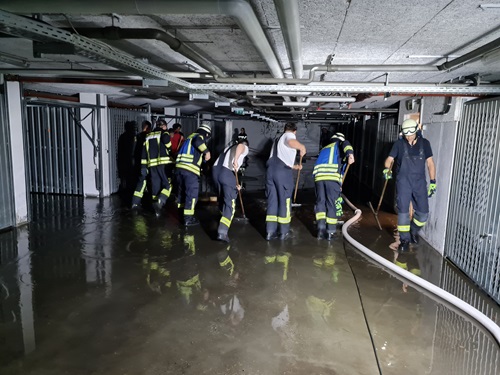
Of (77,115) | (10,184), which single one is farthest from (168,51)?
(77,115)

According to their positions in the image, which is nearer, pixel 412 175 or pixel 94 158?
pixel 412 175

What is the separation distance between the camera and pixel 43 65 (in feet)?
16.1

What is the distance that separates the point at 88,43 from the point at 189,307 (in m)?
2.41

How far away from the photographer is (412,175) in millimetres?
4902

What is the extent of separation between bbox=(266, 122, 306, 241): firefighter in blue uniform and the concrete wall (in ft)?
6.51

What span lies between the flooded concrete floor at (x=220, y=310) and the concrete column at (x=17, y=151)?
654 mm

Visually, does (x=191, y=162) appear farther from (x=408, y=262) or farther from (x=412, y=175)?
(x=408, y=262)

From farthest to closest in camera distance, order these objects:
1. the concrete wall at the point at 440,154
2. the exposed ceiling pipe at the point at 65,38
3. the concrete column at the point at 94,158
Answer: the concrete column at the point at 94,158 < the concrete wall at the point at 440,154 < the exposed ceiling pipe at the point at 65,38

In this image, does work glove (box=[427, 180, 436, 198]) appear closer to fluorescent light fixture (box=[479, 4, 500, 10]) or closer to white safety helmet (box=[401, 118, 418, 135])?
white safety helmet (box=[401, 118, 418, 135])

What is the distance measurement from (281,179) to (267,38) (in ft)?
7.93

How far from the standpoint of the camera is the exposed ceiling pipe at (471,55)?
2854 mm

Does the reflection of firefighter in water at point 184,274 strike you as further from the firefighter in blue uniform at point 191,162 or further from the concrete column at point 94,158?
the concrete column at point 94,158

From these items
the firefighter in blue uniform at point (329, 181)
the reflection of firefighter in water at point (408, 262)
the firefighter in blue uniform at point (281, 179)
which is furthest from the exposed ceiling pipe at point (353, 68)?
the reflection of firefighter in water at point (408, 262)

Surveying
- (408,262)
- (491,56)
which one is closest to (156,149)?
(408,262)
